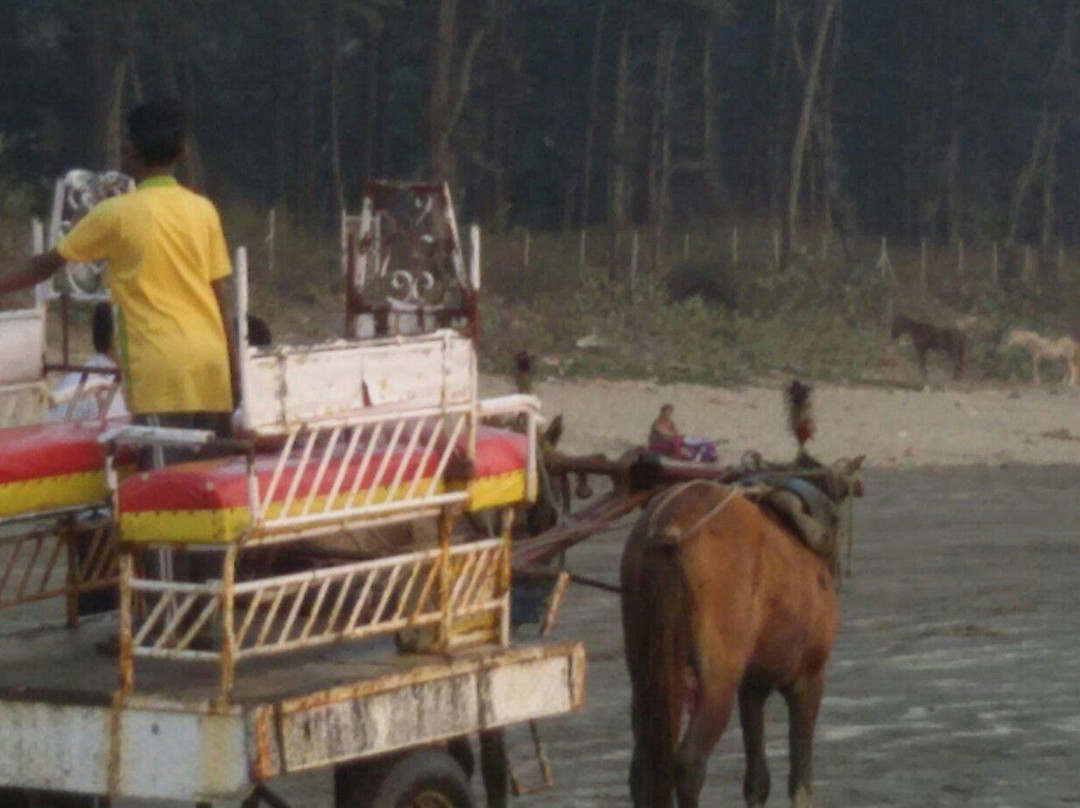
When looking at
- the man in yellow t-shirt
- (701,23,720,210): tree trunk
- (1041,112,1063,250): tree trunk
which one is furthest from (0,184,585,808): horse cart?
(1041,112,1063,250): tree trunk

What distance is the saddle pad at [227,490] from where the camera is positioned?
6.65 m

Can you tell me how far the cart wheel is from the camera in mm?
7328

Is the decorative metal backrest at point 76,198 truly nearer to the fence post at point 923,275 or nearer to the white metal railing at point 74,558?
the white metal railing at point 74,558

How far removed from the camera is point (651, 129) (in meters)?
50.8

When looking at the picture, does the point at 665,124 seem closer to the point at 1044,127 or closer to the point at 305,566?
the point at 1044,127

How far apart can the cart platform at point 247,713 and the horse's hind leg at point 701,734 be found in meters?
0.99

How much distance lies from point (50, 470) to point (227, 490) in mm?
850

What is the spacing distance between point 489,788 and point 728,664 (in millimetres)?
939

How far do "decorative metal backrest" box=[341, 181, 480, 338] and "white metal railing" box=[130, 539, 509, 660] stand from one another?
2.65 ft

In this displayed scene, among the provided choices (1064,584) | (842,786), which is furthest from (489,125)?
(842,786)

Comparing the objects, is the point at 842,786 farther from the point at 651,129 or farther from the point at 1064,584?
the point at 651,129

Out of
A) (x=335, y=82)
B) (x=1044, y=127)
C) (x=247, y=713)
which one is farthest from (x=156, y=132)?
(x=1044, y=127)

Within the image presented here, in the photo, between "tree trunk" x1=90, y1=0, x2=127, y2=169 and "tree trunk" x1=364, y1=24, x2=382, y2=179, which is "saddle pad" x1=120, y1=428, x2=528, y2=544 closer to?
"tree trunk" x1=90, y1=0, x2=127, y2=169

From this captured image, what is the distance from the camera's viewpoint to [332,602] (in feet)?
27.0
